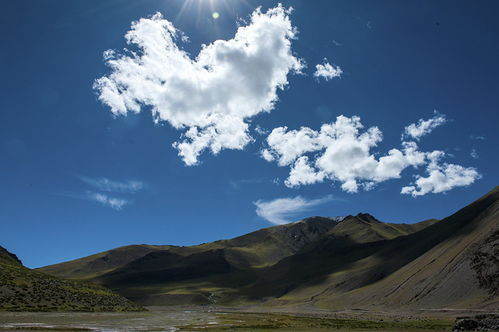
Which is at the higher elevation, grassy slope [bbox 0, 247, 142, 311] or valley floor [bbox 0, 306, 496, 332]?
grassy slope [bbox 0, 247, 142, 311]

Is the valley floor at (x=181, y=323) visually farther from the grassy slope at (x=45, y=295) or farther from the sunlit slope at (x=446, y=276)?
the sunlit slope at (x=446, y=276)

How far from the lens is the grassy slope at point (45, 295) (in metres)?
73.6

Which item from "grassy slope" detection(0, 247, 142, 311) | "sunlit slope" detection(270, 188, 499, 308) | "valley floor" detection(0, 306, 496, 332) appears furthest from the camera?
"sunlit slope" detection(270, 188, 499, 308)

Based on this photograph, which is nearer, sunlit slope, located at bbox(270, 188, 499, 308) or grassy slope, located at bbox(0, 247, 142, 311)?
grassy slope, located at bbox(0, 247, 142, 311)

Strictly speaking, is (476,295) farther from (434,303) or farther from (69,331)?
(69,331)

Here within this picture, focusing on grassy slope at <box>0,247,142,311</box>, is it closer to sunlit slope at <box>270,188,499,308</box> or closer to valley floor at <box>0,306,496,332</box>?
valley floor at <box>0,306,496,332</box>

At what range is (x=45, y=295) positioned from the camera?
8069 centimetres

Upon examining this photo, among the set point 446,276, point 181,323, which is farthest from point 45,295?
Result: point 446,276

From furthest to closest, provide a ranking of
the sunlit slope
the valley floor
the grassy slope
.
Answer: the sunlit slope
the grassy slope
the valley floor

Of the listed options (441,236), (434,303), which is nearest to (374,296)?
(434,303)

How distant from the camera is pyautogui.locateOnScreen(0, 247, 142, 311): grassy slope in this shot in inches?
2896

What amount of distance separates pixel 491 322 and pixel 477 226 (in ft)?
377

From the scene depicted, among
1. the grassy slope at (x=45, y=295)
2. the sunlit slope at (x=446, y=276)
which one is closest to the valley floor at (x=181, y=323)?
the grassy slope at (x=45, y=295)

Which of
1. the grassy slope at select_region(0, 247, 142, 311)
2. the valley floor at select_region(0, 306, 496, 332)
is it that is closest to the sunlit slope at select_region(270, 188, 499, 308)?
the valley floor at select_region(0, 306, 496, 332)
